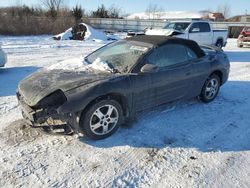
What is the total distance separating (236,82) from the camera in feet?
25.8

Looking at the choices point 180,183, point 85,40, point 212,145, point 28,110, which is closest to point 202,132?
point 212,145

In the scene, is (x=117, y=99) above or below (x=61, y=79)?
below

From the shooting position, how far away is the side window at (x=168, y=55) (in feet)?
16.3

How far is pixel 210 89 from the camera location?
6.16 meters

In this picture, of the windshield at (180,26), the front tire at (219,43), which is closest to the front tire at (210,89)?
the windshield at (180,26)

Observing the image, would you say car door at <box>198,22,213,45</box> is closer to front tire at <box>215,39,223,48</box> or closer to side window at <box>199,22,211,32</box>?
side window at <box>199,22,211,32</box>

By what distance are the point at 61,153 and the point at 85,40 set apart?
16.0 meters

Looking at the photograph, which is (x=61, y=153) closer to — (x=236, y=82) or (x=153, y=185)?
(x=153, y=185)

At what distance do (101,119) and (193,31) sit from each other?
1015 centimetres

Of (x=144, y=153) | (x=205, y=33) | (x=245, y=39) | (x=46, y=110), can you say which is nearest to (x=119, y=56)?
(x=46, y=110)

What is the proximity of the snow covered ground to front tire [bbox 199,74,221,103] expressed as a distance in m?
0.34

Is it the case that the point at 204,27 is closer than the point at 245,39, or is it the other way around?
the point at 204,27

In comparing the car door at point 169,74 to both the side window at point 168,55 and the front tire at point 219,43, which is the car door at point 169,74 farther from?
the front tire at point 219,43

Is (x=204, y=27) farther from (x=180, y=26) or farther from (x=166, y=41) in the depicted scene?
(x=166, y=41)
